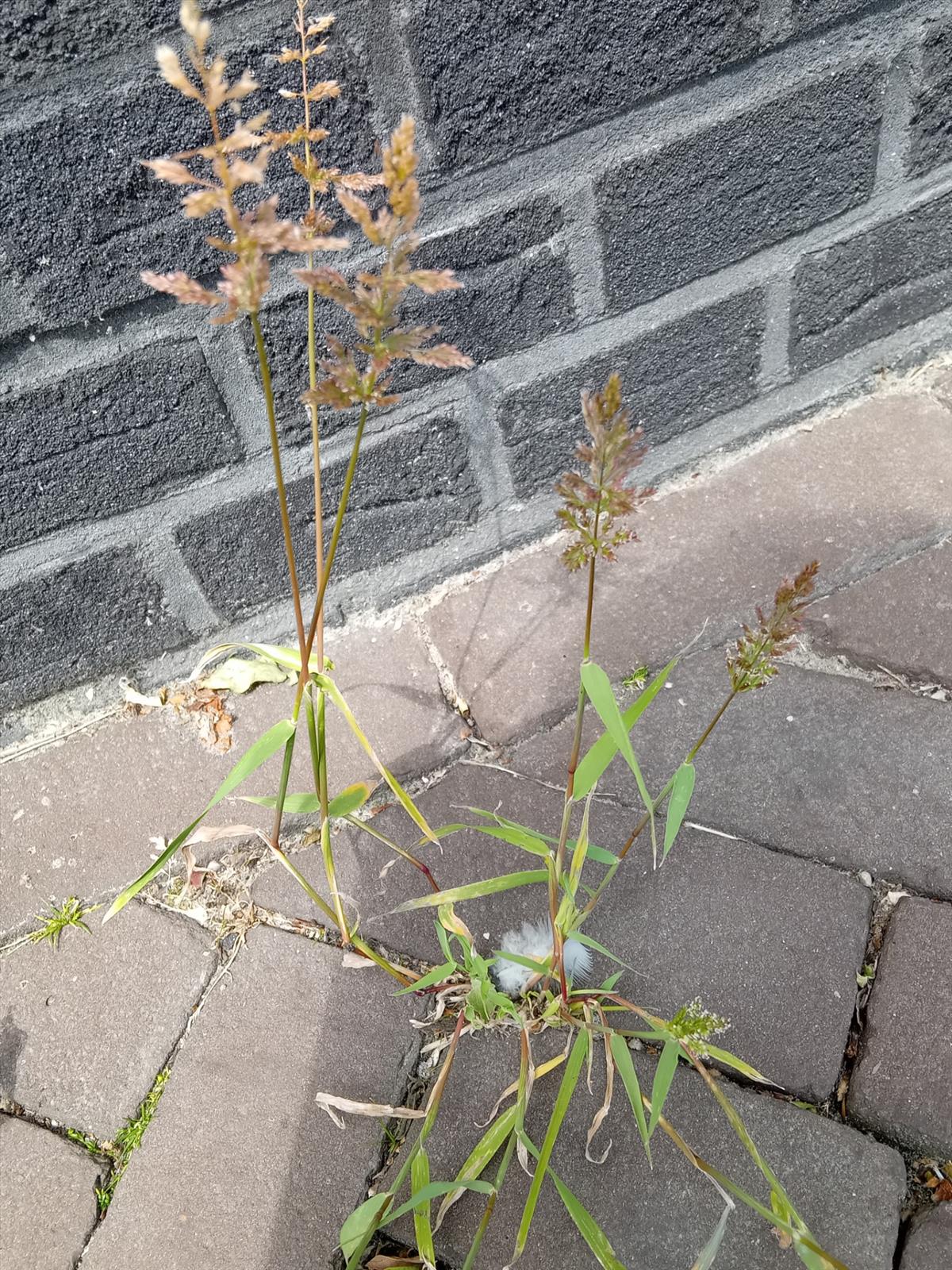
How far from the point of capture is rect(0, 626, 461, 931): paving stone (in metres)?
1.37

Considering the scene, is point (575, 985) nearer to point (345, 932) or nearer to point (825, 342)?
point (345, 932)

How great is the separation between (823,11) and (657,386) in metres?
0.57

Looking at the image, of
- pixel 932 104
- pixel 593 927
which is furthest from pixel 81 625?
pixel 932 104

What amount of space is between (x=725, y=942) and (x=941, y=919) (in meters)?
0.26

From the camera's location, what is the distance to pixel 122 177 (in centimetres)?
112

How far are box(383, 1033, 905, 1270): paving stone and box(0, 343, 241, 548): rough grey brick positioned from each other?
3.07ft

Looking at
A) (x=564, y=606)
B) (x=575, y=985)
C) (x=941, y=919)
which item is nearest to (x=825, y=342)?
(x=564, y=606)

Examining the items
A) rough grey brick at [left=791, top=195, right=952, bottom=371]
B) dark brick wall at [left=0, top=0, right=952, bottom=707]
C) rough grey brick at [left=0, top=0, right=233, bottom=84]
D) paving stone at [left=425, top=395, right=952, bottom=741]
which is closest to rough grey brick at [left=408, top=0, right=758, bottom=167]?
dark brick wall at [left=0, top=0, right=952, bottom=707]

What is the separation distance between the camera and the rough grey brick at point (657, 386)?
1547mm

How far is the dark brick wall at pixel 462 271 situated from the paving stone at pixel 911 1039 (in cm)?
90

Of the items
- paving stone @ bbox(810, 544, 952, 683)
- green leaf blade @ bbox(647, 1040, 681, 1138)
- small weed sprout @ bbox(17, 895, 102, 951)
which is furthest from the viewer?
paving stone @ bbox(810, 544, 952, 683)

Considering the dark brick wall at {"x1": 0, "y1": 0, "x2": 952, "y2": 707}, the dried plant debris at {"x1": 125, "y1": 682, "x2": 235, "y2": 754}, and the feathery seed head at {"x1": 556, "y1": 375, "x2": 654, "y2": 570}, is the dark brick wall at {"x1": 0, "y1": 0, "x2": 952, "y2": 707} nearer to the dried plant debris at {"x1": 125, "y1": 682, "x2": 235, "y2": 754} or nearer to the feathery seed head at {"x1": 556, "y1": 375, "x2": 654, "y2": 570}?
the dried plant debris at {"x1": 125, "y1": 682, "x2": 235, "y2": 754}

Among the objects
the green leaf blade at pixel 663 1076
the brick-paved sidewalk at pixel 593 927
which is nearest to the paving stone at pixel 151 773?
the brick-paved sidewalk at pixel 593 927

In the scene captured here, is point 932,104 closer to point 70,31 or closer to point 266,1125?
point 70,31
